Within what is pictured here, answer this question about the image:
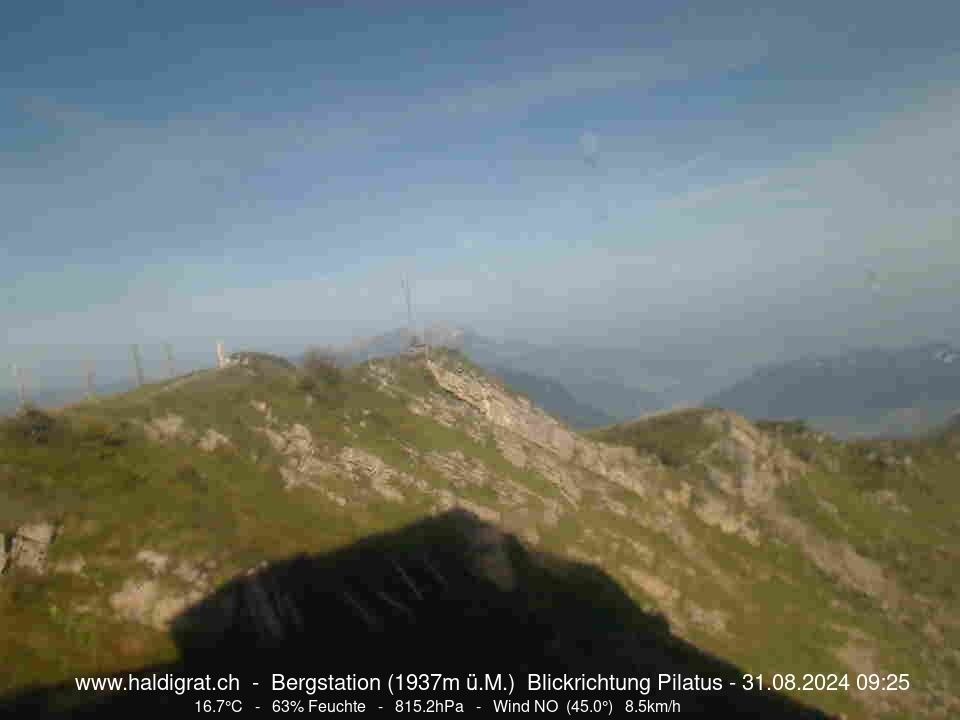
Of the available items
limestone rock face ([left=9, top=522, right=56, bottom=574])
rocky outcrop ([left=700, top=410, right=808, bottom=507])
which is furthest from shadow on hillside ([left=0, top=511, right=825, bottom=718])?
rocky outcrop ([left=700, top=410, right=808, bottom=507])

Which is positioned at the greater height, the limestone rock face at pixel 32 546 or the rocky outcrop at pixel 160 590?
the limestone rock face at pixel 32 546

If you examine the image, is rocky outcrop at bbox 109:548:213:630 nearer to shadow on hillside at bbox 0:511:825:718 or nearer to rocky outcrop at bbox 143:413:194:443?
shadow on hillside at bbox 0:511:825:718

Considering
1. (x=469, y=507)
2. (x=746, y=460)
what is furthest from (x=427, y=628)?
(x=746, y=460)

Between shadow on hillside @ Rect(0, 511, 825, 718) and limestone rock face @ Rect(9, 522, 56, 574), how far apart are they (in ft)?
31.4

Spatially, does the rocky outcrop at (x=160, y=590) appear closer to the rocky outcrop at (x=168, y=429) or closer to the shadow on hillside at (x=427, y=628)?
the shadow on hillside at (x=427, y=628)

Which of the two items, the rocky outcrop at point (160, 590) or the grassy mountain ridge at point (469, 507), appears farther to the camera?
the grassy mountain ridge at point (469, 507)

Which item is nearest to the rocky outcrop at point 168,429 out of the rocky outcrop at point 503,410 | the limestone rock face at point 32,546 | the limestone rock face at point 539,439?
the limestone rock face at point 32,546

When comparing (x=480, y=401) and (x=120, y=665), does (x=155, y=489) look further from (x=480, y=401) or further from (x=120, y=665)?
(x=480, y=401)

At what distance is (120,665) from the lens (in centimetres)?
3884

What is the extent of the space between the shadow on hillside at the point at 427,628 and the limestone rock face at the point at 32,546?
→ 9.58 meters

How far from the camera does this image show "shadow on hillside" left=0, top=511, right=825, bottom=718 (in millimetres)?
40812

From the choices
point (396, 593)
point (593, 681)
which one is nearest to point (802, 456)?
point (593, 681)

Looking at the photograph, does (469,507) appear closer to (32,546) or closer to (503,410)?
(503,410)

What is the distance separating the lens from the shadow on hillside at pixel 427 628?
134 feet
